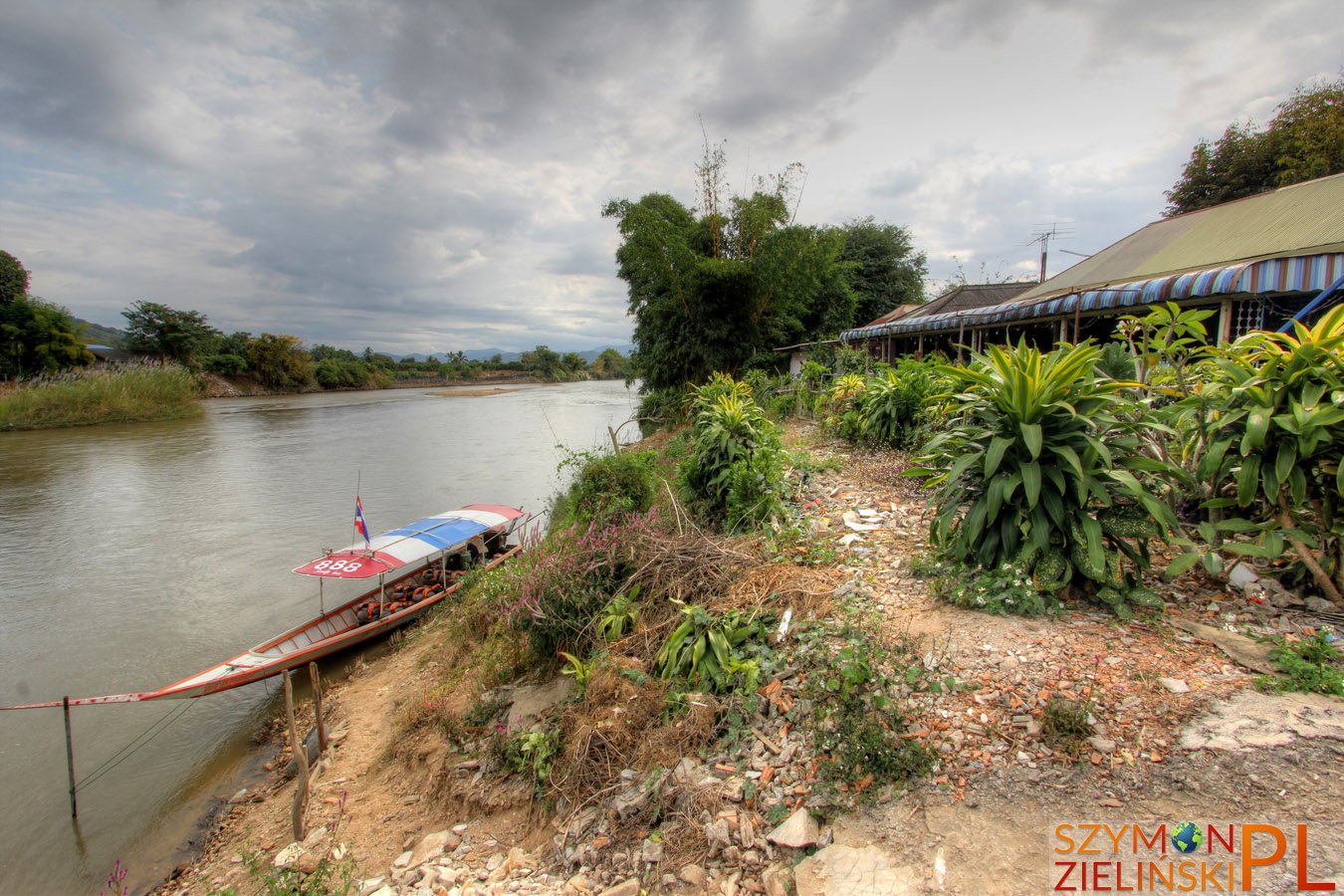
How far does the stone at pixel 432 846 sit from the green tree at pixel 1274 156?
53.7ft

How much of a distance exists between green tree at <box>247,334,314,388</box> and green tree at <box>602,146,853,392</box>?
4043 cm

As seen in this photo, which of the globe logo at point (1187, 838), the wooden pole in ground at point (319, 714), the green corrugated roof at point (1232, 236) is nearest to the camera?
the globe logo at point (1187, 838)

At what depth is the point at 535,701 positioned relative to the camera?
3893 mm

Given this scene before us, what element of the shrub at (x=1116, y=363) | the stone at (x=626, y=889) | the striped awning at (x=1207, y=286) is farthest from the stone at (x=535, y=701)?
the striped awning at (x=1207, y=286)

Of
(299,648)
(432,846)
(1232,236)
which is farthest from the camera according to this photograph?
(1232,236)

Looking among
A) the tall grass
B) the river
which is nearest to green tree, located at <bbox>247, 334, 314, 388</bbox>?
the tall grass

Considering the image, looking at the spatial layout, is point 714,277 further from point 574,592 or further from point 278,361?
point 278,361

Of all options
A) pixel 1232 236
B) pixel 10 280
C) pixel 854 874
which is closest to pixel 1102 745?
pixel 854 874

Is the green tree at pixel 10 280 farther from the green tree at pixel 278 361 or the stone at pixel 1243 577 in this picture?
the stone at pixel 1243 577

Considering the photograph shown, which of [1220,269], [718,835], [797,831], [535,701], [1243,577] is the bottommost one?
[535,701]

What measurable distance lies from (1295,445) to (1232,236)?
7.18 metres

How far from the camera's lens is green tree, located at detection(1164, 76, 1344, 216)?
11.9 meters

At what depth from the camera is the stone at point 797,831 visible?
1977 mm

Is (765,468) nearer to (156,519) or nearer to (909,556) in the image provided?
(909,556)
